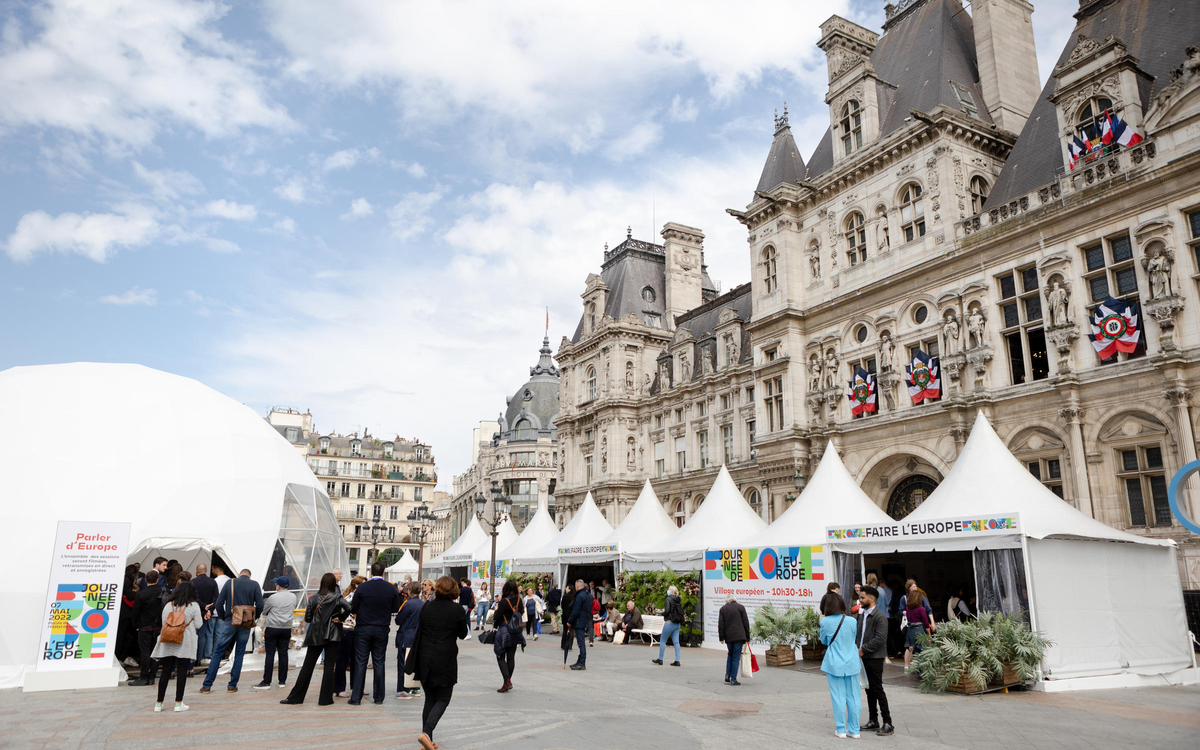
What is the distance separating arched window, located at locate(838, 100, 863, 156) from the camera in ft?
99.7

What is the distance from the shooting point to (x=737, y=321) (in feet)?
132

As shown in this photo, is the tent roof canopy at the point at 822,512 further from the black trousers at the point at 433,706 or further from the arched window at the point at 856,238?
the black trousers at the point at 433,706

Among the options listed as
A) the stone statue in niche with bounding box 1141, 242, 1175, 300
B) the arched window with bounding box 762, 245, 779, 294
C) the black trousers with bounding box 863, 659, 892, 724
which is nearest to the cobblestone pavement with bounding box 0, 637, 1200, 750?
the black trousers with bounding box 863, 659, 892, 724

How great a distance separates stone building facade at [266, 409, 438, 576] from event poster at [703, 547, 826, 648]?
213 ft

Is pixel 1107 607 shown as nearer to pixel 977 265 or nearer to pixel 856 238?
pixel 977 265

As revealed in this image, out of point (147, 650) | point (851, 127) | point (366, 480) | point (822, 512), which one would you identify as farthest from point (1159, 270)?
point (366, 480)

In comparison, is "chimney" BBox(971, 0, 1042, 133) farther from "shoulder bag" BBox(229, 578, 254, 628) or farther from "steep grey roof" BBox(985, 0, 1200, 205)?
"shoulder bag" BBox(229, 578, 254, 628)

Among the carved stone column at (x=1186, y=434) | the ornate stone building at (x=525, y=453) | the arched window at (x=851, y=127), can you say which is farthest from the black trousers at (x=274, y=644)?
the ornate stone building at (x=525, y=453)

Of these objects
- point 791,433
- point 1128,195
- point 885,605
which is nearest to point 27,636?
point 885,605

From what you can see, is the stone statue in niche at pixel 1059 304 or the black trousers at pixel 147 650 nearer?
the black trousers at pixel 147 650

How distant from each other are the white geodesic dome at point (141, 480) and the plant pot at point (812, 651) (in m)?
12.1

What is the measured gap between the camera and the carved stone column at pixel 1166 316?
19.5 meters

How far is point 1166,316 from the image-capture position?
773 inches

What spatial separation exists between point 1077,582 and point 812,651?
5.58m
